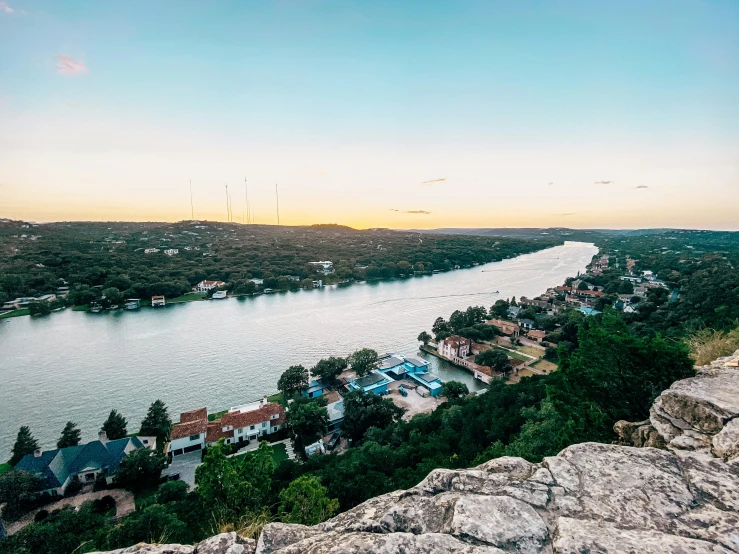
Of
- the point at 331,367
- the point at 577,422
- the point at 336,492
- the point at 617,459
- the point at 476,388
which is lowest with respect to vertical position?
the point at 476,388

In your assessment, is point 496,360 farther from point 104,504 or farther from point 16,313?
point 16,313

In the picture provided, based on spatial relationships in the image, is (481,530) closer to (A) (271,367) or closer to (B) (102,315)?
(A) (271,367)

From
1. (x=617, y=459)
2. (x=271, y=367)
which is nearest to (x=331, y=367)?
(x=271, y=367)

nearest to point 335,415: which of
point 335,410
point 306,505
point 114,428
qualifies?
point 335,410

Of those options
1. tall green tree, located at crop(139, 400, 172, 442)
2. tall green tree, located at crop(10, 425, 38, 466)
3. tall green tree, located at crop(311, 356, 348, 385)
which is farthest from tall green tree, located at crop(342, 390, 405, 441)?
tall green tree, located at crop(10, 425, 38, 466)

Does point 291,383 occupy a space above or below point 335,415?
above

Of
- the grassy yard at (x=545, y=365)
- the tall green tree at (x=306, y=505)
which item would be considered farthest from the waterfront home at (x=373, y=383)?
the tall green tree at (x=306, y=505)

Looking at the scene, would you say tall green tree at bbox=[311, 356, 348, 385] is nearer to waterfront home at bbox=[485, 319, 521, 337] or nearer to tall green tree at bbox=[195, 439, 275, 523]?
waterfront home at bbox=[485, 319, 521, 337]
